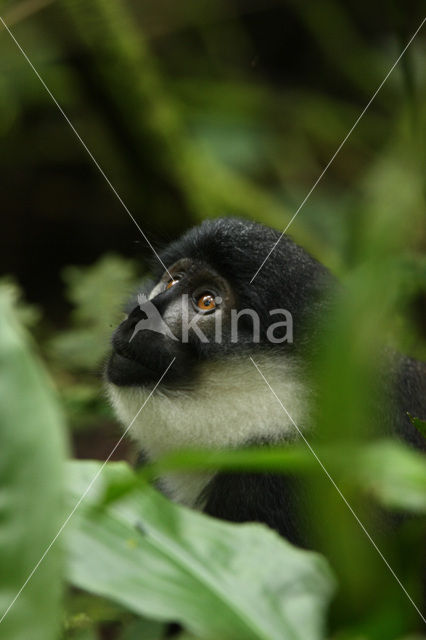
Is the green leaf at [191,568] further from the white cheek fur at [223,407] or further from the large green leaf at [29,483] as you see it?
the white cheek fur at [223,407]

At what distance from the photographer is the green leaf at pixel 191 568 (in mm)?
1225

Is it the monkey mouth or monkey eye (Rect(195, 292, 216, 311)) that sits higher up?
monkey eye (Rect(195, 292, 216, 311))

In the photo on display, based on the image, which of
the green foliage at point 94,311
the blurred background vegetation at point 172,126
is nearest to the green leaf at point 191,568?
the green foliage at point 94,311

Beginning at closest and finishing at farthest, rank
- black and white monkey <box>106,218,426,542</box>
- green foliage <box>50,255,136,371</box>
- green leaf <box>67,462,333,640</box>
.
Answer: green leaf <box>67,462,333,640</box> < black and white monkey <box>106,218,426,542</box> < green foliage <box>50,255,136,371</box>

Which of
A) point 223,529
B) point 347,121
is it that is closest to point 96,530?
point 223,529

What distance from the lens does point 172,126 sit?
532 centimetres

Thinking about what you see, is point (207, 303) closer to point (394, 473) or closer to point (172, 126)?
point (394, 473)

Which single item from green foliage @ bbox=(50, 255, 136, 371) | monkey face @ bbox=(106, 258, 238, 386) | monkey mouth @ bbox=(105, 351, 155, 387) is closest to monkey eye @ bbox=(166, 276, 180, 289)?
monkey face @ bbox=(106, 258, 238, 386)

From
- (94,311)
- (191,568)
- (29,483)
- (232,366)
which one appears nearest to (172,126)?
(94,311)

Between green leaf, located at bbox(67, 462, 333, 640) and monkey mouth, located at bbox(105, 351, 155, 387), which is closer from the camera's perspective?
green leaf, located at bbox(67, 462, 333, 640)

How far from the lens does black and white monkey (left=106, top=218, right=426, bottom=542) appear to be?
Answer: 2.38m

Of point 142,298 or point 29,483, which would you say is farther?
point 142,298

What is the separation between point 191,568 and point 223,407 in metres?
1.10

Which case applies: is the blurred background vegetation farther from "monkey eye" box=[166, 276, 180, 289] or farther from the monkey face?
the monkey face
